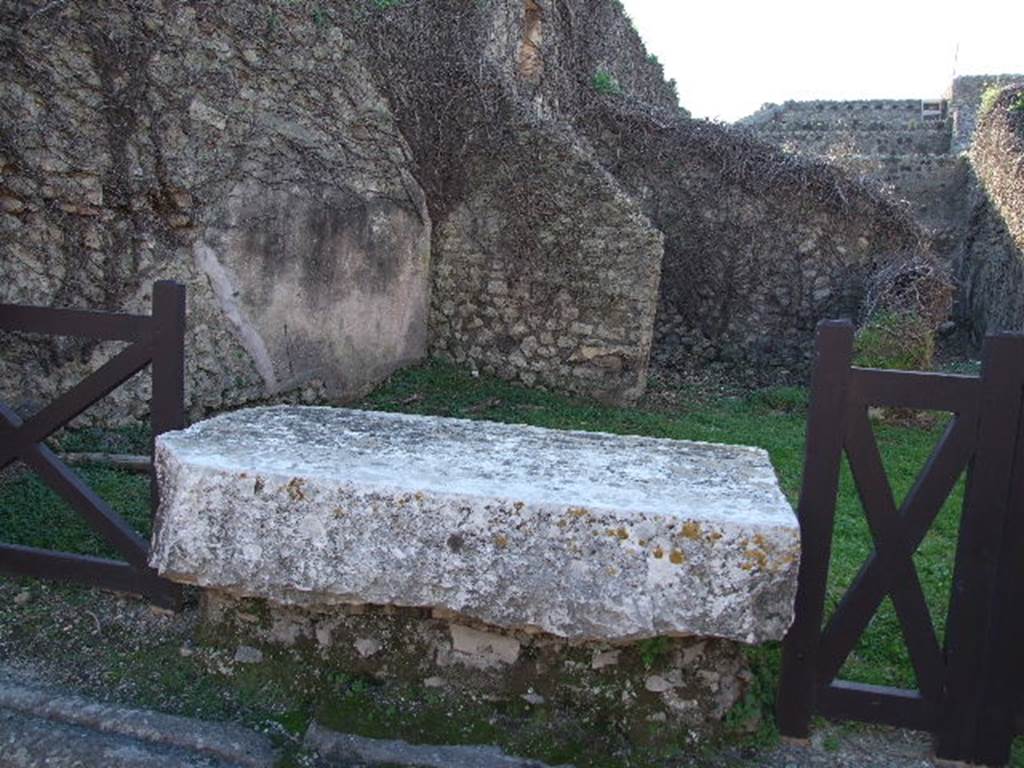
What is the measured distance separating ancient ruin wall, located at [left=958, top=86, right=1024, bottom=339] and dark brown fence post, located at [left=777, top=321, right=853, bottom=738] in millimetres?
9181

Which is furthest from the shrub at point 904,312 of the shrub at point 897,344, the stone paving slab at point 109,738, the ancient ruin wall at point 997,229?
the stone paving slab at point 109,738

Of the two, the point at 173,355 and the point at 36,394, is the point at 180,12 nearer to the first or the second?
the point at 36,394

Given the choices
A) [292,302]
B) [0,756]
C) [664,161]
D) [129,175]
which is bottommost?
[0,756]

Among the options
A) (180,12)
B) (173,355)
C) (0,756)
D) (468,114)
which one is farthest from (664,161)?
(0,756)

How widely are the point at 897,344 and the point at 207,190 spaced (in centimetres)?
583

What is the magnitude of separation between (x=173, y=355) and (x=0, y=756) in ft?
4.24

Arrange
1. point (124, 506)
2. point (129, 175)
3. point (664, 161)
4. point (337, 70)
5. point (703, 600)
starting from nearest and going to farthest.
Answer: point (703, 600) < point (124, 506) < point (129, 175) < point (337, 70) < point (664, 161)

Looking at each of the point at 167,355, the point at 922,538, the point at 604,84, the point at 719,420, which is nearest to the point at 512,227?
the point at 719,420

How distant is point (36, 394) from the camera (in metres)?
4.86

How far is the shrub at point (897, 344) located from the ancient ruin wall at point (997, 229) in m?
3.26

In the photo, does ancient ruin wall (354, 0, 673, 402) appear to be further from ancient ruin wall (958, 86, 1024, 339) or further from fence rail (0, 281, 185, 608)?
ancient ruin wall (958, 86, 1024, 339)

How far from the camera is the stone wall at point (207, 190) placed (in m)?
4.82

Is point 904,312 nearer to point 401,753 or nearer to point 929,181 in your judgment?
point 401,753

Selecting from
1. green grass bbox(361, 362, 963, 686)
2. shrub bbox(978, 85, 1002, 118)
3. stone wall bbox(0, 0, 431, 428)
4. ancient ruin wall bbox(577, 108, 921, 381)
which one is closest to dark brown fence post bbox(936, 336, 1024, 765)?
green grass bbox(361, 362, 963, 686)
